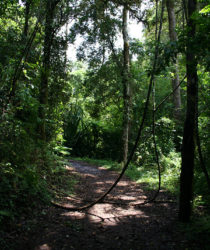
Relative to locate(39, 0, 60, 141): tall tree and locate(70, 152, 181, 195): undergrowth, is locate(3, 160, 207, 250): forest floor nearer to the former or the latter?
locate(70, 152, 181, 195): undergrowth

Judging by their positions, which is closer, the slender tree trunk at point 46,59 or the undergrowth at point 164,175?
the slender tree trunk at point 46,59

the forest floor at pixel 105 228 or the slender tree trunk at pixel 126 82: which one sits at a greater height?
the slender tree trunk at pixel 126 82

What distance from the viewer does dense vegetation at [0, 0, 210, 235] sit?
3.75 m

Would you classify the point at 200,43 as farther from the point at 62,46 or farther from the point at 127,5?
the point at 127,5

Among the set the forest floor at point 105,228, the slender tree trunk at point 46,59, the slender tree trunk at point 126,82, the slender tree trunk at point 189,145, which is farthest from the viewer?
the slender tree trunk at point 126,82

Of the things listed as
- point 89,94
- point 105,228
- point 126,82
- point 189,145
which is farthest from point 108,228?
point 89,94

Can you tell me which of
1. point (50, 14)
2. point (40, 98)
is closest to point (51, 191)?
point (40, 98)

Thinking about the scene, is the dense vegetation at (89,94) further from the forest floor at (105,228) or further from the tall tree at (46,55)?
the forest floor at (105,228)

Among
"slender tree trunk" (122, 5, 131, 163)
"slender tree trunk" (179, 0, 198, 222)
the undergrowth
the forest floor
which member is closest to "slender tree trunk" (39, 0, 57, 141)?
the forest floor

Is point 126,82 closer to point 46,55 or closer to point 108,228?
point 46,55

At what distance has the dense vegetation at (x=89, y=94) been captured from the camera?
3.75 meters

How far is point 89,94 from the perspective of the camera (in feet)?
40.6

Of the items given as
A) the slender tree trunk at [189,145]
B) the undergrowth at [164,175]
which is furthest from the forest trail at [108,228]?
the undergrowth at [164,175]

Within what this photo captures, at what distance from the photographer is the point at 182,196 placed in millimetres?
3922
